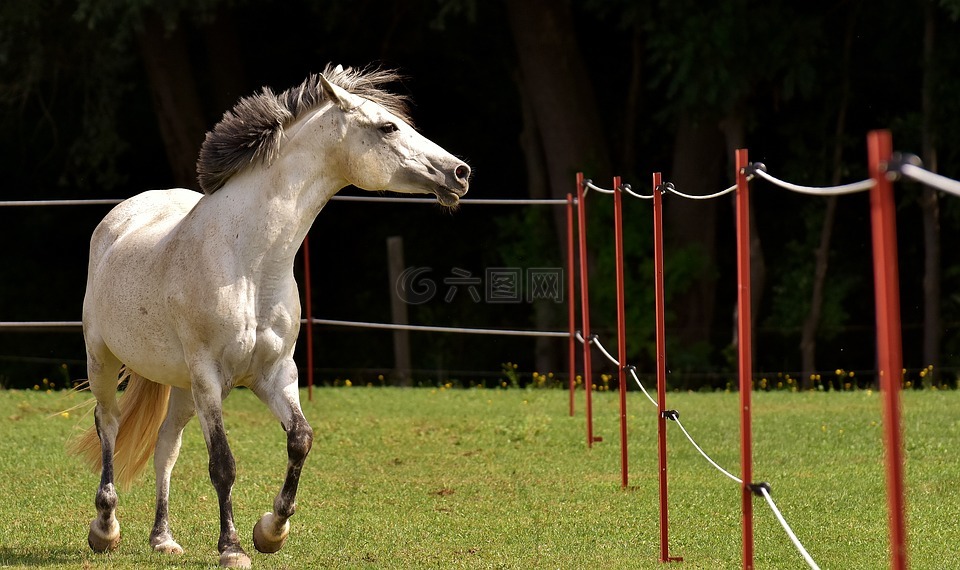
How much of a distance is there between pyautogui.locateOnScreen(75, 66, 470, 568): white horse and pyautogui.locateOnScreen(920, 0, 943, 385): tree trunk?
9.63 m

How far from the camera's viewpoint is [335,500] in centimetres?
702

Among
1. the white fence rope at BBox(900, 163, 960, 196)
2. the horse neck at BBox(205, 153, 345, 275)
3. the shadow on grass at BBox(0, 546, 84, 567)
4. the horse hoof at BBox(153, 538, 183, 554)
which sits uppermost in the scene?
the horse neck at BBox(205, 153, 345, 275)

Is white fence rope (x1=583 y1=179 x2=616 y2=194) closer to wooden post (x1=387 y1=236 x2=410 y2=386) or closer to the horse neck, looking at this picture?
the horse neck

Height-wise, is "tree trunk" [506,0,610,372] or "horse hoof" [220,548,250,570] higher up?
"tree trunk" [506,0,610,372]

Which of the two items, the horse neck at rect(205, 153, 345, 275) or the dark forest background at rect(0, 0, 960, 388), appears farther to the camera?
the dark forest background at rect(0, 0, 960, 388)

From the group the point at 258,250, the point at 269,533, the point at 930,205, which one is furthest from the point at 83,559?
the point at 930,205

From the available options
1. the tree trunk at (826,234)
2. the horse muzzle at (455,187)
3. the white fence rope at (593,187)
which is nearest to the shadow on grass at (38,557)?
the horse muzzle at (455,187)

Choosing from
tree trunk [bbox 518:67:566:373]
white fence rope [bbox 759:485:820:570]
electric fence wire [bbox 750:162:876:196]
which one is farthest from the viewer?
tree trunk [bbox 518:67:566:373]

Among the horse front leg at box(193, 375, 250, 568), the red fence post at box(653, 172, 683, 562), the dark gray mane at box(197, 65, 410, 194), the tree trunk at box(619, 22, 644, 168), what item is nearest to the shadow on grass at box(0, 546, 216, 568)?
the horse front leg at box(193, 375, 250, 568)

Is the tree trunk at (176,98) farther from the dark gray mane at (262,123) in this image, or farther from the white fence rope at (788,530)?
the white fence rope at (788,530)

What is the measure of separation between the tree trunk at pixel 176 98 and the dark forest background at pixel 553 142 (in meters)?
0.03

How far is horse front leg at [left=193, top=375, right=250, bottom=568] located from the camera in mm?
5055
